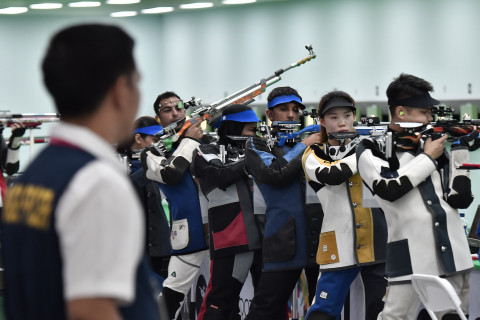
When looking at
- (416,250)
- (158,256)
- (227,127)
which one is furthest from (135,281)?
(158,256)

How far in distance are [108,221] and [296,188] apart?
3.12 metres

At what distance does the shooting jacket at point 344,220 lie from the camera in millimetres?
4098

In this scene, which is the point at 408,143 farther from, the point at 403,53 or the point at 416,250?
the point at 403,53

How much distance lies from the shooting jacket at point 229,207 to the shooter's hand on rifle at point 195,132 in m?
0.64

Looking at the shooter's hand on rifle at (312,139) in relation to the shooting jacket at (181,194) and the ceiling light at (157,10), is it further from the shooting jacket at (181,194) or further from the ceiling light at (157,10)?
the ceiling light at (157,10)

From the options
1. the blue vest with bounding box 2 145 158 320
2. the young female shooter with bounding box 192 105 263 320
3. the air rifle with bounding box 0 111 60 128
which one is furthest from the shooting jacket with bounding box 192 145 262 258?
the blue vest with bounding box 2 145 158 320

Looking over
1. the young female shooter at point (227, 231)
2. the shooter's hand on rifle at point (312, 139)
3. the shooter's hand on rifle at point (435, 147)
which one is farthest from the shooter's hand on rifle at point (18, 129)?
the shooter's hand on rifle at point (435, 147)

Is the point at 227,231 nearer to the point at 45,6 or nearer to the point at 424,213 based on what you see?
the point at 424,213

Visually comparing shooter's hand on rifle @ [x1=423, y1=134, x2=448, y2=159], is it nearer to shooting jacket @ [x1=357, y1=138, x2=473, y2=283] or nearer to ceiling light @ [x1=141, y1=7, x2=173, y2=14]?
shooting jacket @ [x1=357, y1=138, x2=473, y2=283]

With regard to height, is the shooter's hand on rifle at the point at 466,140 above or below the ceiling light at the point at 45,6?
below

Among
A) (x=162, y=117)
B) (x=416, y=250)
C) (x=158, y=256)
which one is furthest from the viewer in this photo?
(x=162, y=117)

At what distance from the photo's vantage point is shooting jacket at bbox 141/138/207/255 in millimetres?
5395

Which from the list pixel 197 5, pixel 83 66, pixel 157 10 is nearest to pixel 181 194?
pixel 83 66

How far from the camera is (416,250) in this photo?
3607 millimetres
